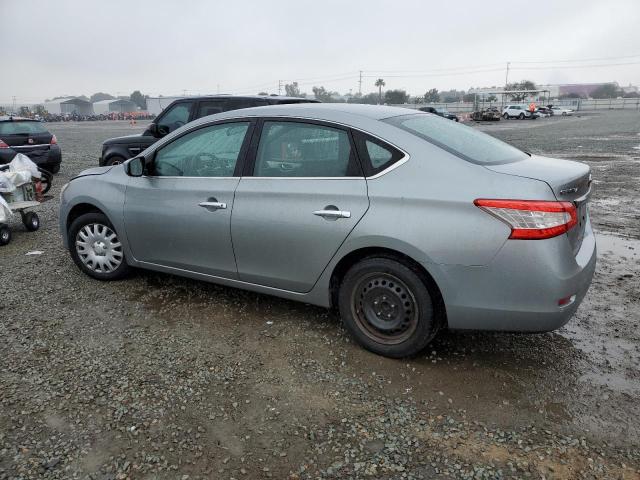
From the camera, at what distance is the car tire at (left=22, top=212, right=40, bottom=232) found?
7.13 metres

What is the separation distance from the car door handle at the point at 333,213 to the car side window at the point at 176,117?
5.92 metres

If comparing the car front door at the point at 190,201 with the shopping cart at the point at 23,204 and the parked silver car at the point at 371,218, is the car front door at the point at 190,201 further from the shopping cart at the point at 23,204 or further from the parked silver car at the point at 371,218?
the shopping cart at the point at 23,204

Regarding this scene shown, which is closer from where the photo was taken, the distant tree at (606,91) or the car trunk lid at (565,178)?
the car trunk lid at (565,178)

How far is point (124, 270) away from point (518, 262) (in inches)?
144

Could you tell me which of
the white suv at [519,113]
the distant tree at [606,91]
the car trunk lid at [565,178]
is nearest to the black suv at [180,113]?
the car trunk lid at [565,178]

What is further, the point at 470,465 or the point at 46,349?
the point at 46,349

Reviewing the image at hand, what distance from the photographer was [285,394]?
319cm

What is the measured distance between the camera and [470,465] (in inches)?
101

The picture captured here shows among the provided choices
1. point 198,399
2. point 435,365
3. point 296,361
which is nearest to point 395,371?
point 435,365

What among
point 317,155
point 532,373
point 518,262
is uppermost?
point 317,155

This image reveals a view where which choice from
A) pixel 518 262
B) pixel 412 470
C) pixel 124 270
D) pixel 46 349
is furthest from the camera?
pixel 124 270

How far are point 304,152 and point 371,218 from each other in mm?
831

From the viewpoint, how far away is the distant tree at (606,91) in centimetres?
12065

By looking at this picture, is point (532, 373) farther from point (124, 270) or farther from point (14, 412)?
point (124, 270)
